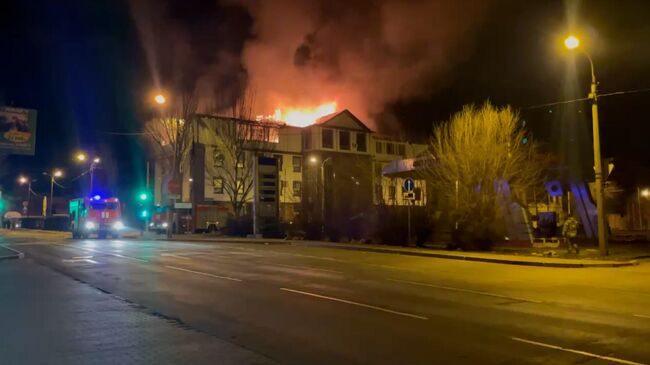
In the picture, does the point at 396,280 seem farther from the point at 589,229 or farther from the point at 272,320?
the point at 589,229

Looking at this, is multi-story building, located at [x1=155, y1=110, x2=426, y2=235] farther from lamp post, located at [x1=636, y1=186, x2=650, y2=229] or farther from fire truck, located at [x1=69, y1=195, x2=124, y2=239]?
lamp post, located at [x1=636, y1=186, x2=650, y2=229]

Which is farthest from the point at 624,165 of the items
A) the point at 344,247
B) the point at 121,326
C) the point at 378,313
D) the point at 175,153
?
the point at 121,326

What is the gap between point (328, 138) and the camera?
66.4 meters

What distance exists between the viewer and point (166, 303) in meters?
11.2

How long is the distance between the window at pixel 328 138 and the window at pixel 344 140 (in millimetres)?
1001

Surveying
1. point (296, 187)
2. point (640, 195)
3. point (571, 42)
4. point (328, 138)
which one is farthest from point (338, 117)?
point (571, 42)

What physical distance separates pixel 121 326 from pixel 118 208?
3573 centimetres

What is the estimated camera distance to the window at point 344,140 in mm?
66875

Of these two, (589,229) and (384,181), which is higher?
(384,181)

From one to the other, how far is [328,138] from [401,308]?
5611 centimetres

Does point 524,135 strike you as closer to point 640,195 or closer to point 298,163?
point 640,195

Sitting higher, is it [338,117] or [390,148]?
[338,117]

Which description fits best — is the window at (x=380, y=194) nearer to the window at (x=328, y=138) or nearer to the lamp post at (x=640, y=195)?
the window at (x=328, y=138)

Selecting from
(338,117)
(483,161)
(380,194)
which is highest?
(338,117)
